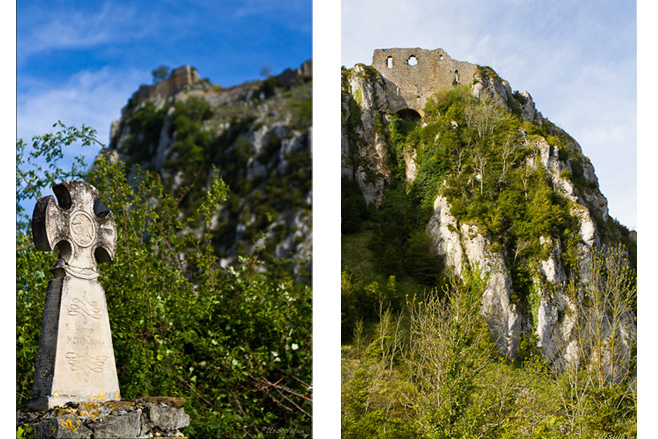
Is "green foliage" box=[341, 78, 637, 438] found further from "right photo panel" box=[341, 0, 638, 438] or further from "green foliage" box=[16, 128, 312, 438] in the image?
"green foliage" box=[16, 128, 312, 438]

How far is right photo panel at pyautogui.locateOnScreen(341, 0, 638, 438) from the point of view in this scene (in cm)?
341

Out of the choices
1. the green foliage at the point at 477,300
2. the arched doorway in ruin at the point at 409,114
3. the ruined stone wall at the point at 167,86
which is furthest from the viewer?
the ruined stone wall at the point at 167,86

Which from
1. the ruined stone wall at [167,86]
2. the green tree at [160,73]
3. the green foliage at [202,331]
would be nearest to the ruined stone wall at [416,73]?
the green foliage at [202,331]

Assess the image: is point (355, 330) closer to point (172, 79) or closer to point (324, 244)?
point (324, 244)

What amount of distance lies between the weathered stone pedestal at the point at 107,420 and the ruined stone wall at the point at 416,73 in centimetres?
230

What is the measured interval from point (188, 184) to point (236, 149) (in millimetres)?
594

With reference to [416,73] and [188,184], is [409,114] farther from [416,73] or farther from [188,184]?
[188,184]

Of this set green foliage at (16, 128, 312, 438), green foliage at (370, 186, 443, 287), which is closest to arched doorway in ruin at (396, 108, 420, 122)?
green foliage at (370, 186, 443, 287)

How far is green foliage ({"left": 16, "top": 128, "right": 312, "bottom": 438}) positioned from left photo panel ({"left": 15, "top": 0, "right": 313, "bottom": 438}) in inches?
0.5

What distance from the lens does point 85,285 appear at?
271 cm

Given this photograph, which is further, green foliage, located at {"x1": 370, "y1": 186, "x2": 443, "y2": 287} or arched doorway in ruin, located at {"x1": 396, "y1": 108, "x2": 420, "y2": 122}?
arched doorway in ruin, located at {"x1": 396, "y1": 108, "x2": 420, "y2": 122}

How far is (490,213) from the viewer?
3668 millimetres

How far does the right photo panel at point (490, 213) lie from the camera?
11.2 feet

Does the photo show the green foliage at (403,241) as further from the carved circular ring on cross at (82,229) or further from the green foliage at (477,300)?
the carved circular ring on cross at (82,229)
